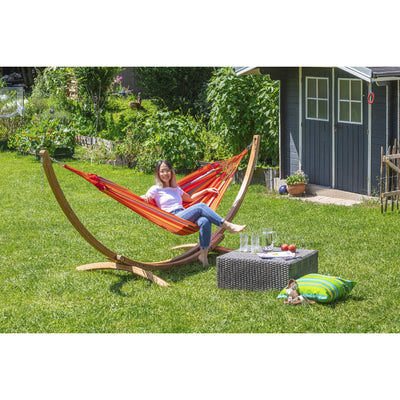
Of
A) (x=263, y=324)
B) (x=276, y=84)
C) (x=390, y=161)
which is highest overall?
(x=276, y=84)

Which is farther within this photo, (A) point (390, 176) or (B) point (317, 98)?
(B) point (317, 98)

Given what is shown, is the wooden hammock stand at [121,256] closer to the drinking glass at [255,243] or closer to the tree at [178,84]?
the drinking glass at [255,243]

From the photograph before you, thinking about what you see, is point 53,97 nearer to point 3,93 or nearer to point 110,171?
point 3,93

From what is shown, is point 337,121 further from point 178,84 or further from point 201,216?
point 178,84

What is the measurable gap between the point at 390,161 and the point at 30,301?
16.8 feet

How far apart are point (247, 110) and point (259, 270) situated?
5924 millimetres

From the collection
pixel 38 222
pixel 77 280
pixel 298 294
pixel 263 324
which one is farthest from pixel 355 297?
pixel 38 222

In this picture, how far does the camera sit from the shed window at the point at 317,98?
9.47 meters

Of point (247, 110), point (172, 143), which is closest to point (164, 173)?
point (247, 110)

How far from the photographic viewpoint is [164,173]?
596 centimetres

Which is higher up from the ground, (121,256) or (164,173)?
(164,173)

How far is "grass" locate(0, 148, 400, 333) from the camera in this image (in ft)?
14.7

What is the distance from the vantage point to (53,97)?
1622 cm

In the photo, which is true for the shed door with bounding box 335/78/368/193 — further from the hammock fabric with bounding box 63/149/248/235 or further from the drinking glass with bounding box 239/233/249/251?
the drinking glass with bounding box 239/233/249/251
